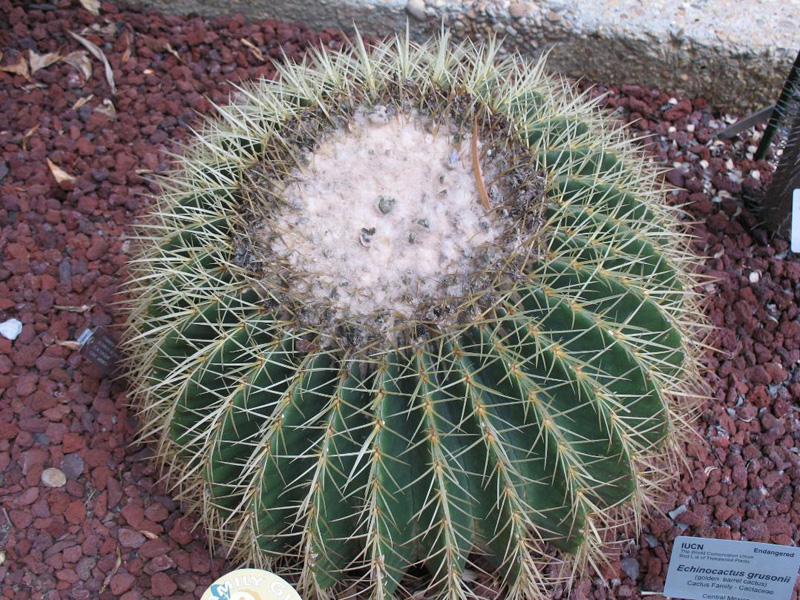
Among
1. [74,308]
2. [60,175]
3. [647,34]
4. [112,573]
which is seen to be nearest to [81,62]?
[60,175]

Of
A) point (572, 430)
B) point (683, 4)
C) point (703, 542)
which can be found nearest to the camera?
point (572, 430)

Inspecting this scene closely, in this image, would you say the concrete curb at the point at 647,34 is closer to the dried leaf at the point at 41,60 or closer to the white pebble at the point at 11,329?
the dried leaf at the point at 41,60

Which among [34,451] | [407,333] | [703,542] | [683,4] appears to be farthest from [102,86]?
[703,542]

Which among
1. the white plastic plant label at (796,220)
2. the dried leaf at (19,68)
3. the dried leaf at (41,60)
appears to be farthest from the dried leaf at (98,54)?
the white plastic plant label at (796,220)

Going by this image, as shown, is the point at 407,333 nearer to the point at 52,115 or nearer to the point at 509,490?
the point at 509,490

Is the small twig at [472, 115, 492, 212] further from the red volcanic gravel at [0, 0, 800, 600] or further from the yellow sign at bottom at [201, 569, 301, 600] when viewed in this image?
the red volcanic gravel at [0, 0, 800, 600]

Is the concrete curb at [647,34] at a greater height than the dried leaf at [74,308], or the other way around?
the concrete curb at [647,34]
